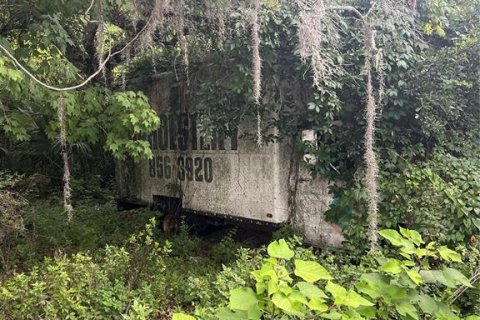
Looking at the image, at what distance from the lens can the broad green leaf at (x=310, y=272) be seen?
2123 mm

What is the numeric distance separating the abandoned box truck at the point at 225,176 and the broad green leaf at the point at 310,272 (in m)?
3.20

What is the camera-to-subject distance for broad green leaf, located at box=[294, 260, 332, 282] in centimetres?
212

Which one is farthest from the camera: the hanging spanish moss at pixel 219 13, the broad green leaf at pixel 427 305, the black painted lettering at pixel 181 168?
the black painted lettering at pixel 181 168

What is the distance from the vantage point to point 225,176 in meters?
6.26

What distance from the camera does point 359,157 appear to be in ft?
16.7

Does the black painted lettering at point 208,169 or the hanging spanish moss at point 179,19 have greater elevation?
the hanging spanish moss at point 179,19

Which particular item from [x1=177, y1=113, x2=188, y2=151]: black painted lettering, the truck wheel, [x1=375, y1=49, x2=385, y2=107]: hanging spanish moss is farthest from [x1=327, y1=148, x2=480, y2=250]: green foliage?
the truck wheel

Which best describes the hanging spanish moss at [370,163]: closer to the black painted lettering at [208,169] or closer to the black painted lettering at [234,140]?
the black painted lettering at [234,140]

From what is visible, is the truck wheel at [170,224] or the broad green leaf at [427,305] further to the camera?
the truck wheel at [170,224]

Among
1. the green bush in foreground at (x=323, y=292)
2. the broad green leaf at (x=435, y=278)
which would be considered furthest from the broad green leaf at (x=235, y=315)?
the broad green leaf at (x=435, y=278)

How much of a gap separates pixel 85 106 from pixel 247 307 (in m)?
4.08

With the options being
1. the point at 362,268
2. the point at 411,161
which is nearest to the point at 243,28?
the point at 411,161

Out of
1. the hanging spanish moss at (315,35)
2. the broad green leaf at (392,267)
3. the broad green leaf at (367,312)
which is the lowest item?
the broad green leaf at (367,312)

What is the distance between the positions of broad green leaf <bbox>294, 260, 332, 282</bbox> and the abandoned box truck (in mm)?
3204
